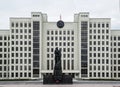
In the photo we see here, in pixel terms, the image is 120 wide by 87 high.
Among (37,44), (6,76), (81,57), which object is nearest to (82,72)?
(81,57)

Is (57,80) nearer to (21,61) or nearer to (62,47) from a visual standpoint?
(21,61)

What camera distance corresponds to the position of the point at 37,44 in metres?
72.9

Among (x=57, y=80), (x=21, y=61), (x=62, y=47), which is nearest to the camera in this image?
(x=57, y=80)

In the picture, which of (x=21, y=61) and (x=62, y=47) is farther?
(x=62, y=47)

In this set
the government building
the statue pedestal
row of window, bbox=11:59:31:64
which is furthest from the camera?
row of window, bbox=11:59:31:64

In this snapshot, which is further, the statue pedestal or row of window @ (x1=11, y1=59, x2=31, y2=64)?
row of window @ (x1=11, y1=59, x2=31, y2=64)

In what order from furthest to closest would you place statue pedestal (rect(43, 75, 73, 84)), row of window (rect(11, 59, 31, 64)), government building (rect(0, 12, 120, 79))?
1. row of window (rect(11, 59, 31, 64))
2. government building (rect(0, 12, 120, 79))
3. statue pedestal (rect(43, 75, 73, 84))

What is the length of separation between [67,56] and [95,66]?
8077mm

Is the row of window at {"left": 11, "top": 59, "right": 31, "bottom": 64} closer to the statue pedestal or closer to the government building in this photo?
the government building

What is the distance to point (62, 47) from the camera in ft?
246

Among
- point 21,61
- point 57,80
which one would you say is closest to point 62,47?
point 21,61

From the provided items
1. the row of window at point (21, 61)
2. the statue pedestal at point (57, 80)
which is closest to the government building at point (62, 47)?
the row of window at point (21, 61)

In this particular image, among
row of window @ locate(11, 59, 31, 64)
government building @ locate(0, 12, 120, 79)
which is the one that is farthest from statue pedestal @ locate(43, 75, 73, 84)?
row of window @ locate(11, 59, 31, 64)

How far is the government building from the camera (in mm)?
72812
